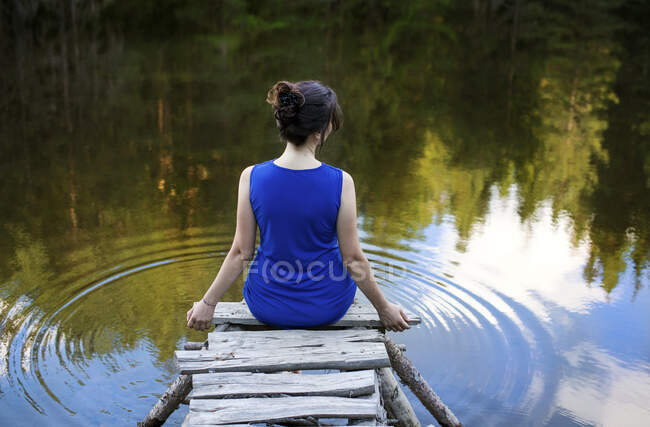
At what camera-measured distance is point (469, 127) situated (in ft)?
34.8

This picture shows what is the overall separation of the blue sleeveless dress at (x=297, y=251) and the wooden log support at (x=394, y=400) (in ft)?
1.36

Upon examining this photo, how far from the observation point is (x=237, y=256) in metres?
3.16

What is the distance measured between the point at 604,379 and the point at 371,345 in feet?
6.51

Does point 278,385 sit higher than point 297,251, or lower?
lower


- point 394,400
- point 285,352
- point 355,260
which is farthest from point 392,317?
point 285,352

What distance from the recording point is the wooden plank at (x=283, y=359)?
287cm

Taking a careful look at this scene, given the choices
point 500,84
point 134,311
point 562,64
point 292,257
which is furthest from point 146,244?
point 562,64

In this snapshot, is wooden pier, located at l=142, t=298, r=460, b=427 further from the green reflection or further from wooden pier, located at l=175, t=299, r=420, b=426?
the green reflection

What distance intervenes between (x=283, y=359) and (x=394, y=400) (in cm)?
83

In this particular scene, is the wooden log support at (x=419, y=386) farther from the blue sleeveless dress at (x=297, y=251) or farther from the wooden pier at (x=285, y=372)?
the blue sleeveless dress at (x=297, y=251)

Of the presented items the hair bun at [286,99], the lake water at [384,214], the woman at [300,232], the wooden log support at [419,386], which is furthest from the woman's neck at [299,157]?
the lake water at [384,214]

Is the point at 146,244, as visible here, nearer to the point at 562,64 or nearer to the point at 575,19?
the point at 562,64

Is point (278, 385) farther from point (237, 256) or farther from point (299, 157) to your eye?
point (299, 157)

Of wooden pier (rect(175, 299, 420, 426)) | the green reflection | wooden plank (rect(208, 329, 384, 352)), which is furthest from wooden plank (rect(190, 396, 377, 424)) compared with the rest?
the green reflection
